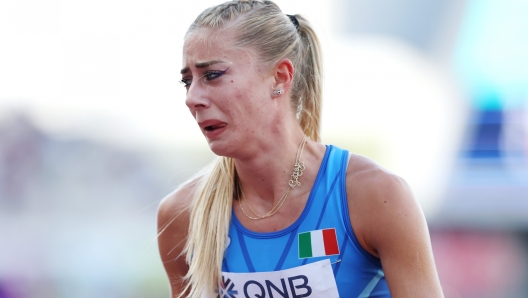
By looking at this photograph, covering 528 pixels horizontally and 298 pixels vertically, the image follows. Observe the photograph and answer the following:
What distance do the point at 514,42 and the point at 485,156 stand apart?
1.22m

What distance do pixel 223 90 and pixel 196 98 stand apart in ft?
0.30

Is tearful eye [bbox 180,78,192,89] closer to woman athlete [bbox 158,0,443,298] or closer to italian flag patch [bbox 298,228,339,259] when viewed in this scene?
woman athlete [bbox 158,0,443,298]

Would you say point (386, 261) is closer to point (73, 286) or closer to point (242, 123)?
point (242, 123)

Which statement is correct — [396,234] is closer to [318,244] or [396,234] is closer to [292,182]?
[318,244]

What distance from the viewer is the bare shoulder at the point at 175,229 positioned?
252 cm

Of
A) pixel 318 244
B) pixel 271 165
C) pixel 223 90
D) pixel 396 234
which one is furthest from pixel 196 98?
pixel 396 234

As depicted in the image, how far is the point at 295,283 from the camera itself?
83.7 inches


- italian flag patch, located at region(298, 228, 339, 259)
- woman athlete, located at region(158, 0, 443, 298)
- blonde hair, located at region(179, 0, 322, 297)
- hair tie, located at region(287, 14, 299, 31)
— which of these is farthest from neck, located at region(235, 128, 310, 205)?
hair tie, located at region(287, 14, 299, 31)

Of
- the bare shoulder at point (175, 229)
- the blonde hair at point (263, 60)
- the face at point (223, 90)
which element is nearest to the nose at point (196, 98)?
the face at point (223, 90)

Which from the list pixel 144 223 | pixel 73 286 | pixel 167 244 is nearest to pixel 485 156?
pixel 144 223

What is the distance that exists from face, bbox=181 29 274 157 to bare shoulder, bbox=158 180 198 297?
466mm

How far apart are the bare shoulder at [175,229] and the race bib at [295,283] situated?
0.43 metres

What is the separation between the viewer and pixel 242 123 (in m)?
2.15

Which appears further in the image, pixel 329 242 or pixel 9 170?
pixel 9 170
